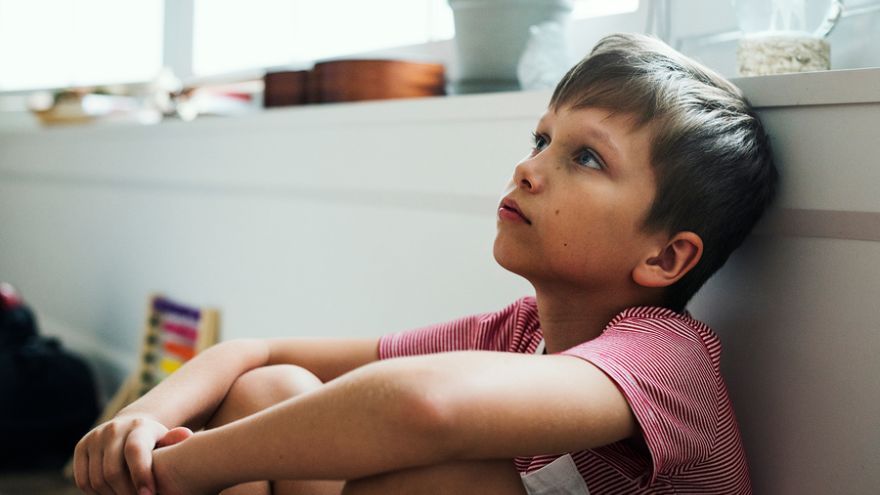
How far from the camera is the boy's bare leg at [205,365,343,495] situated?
98 cm

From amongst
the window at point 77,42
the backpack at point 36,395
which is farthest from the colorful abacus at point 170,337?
the window at point 77,42

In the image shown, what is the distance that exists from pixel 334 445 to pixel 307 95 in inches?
47.7

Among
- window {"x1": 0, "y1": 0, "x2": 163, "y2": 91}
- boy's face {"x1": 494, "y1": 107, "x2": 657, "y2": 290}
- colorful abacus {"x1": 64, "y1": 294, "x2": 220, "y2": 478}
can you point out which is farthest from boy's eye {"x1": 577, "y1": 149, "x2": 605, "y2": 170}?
window {"x1": 0, "y1": 0, "x2": 163, "y2": 91}

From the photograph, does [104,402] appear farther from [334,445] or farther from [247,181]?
[334,445]

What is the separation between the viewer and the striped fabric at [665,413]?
785 millimetres

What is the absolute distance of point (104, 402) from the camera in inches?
94.3

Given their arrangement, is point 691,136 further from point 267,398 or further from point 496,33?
point 496,33

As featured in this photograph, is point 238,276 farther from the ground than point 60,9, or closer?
closer

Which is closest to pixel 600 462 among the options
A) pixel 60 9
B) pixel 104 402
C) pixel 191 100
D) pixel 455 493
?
pixel 455 493

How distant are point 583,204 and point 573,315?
13 centimetres

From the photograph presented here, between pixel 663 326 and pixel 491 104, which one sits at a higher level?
pixel 491 104

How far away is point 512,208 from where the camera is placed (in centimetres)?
96

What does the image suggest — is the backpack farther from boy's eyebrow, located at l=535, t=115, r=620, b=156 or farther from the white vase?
boy's eyebrow, located at l=535, t=115, r=620, b=156

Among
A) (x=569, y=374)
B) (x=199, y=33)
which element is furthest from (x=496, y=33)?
(x=199, y=33)
